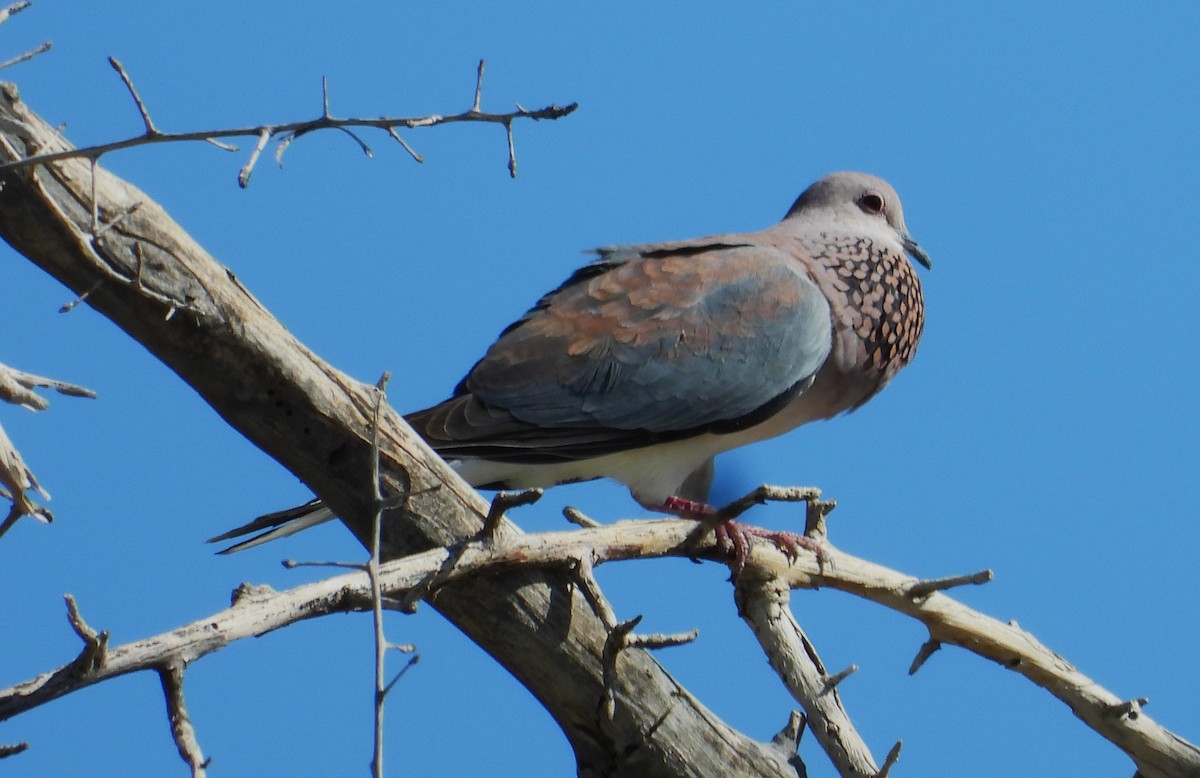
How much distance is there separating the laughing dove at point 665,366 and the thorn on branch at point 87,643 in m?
1.79

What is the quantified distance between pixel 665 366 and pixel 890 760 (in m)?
1.46

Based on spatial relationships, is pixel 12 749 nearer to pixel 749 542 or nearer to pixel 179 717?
pixel 179 717

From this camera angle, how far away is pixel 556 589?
2.98m

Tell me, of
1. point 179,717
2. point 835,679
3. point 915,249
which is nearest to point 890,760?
point 835,679

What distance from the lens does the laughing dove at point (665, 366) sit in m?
3.93

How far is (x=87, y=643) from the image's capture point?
6.44 ft

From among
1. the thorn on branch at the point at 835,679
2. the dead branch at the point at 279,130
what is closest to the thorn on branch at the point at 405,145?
the dead branch at the point at 279,130

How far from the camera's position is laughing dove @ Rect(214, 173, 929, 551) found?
155 inches

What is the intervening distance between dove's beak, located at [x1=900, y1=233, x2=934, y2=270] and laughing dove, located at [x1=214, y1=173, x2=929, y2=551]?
0.50 m

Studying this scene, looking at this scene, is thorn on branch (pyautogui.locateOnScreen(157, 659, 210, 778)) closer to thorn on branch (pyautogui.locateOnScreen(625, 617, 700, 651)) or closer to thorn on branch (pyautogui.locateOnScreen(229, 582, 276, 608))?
thorn on branch (pyautogui.locateOnScreen(229, 582, 276, 608))

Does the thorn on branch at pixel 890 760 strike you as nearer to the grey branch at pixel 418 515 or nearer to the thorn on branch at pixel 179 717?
the grey branch at pixel 418 515

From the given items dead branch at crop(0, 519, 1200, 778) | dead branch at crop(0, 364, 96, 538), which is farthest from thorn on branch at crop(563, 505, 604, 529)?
dead branch at crop(0, 364, 96, 538)

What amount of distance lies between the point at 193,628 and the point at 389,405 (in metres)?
0.81

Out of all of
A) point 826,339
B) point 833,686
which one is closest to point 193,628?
point 833,686
